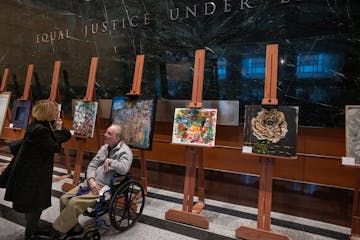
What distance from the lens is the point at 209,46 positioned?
3502 mm

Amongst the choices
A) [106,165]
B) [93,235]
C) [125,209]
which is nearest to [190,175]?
[125,209]

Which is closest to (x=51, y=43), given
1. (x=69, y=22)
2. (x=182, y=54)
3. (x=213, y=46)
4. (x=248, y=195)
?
(x=69, y=22)

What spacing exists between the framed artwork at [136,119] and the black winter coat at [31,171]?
97cm

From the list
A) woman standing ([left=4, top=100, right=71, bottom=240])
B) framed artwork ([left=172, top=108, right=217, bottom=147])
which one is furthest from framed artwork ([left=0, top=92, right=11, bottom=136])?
framed artwork ([left=172, top=108, right=217, bottom=147])

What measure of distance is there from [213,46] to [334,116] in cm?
156

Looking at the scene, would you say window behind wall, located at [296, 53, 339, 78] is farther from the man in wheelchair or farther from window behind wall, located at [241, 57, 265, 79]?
the man in wheelchair

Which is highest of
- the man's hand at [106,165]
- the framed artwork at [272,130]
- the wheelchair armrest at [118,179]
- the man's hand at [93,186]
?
the framed artwork at [272,130]

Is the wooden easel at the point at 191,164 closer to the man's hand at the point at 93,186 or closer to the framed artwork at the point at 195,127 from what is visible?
the framed artwork at the point at 195,127

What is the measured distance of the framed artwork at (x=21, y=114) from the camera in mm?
3945

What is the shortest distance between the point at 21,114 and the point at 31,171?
2.21m

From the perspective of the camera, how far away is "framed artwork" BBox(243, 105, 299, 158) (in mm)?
2320

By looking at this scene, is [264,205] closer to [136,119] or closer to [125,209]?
[125,209]

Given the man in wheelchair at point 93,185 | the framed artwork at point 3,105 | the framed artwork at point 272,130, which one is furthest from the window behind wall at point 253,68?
the framed artwork at point 3,105

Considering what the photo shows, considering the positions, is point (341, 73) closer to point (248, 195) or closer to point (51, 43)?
point (248, 195)
